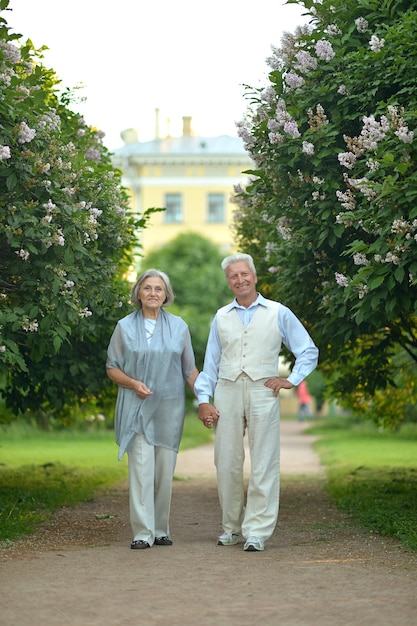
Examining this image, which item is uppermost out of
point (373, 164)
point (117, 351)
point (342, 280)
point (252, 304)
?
point (373, 164)

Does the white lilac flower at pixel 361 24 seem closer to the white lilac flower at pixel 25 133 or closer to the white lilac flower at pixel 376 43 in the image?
the white lilac flower at pixel 376 43

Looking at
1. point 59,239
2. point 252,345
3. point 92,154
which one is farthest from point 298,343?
point 92,154

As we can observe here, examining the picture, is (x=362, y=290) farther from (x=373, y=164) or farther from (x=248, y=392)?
(x=248, y=392)

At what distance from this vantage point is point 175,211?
68.6 metres

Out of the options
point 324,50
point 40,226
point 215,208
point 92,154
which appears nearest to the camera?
point 40,226

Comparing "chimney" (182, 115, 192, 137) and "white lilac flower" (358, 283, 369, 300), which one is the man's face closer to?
"white lilac flower" (358, 283, 369, 300)

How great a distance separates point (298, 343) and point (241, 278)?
0.62 meters

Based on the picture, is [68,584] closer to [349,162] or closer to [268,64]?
[349,162]

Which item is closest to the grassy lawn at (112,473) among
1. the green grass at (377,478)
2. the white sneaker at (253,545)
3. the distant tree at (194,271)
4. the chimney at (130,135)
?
the green grass at (377,478)

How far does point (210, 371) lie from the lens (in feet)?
29.3

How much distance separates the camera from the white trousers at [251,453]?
28.2 feet

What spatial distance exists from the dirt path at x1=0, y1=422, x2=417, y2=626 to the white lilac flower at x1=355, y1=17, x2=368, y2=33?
14.0 ft

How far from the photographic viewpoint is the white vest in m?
8.73

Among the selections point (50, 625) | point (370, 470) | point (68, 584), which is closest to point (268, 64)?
point (68, 584)
